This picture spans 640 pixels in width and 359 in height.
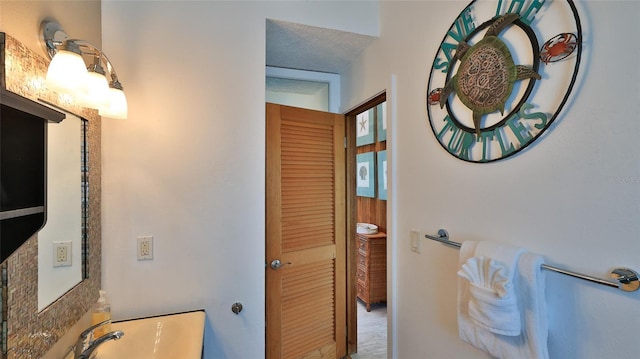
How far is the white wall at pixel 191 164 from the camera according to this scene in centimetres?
137

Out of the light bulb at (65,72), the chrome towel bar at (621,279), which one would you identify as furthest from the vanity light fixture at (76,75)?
the chrome towel bar at (621,279)

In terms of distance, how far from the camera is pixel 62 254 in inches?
39.8

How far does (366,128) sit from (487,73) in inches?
101

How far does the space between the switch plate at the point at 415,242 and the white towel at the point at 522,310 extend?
0.41 meters

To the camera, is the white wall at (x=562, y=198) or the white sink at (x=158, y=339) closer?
the white wall at (x=562, y=198)

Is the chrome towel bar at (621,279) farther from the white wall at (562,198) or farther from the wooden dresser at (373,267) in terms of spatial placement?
the wooden dresser at (373,267)

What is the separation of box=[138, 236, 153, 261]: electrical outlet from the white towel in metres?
1.47

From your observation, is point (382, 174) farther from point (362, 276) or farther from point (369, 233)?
point (362, 276)

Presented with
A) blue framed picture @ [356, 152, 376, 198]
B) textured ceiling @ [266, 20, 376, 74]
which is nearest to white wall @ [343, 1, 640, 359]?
textured ceiling @ [266, 20, 376, 74]

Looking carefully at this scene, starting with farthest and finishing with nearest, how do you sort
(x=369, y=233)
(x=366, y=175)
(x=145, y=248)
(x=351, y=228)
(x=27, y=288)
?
1. (x=366, y=175)
2. (x=369, y=233)
3. (x=351, y=228)
4. (x=145, y=248)
5. (x=27, y=288)

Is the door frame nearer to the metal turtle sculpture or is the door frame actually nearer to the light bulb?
the metal turtle sculpture

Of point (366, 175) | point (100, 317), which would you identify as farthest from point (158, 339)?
point (366, 175)

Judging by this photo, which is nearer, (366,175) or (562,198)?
(562,198)

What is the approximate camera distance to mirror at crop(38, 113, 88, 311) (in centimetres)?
90
